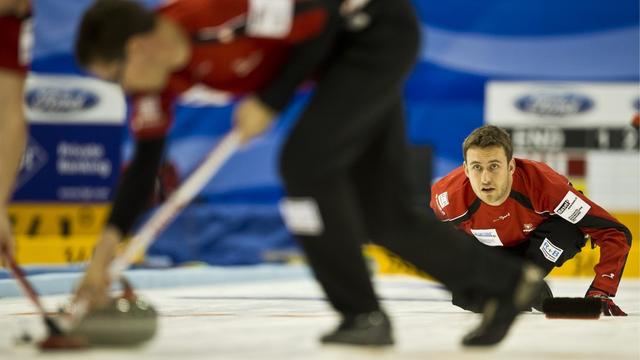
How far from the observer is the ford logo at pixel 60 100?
9227 millimetres

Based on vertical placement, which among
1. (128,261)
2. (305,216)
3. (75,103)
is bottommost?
(75,103)

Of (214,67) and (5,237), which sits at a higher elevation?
(214,67)

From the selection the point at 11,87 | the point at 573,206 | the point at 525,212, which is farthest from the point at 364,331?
the point at 525,212

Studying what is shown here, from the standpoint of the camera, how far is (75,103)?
9273 millimetres

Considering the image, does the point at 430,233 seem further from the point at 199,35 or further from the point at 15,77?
the point at 15,77

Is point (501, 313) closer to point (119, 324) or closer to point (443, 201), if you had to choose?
point (119, 324)

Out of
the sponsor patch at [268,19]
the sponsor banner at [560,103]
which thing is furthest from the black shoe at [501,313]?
the sponsor banner at [560,103]

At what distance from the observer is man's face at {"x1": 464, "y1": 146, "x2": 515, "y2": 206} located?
15.0 feet

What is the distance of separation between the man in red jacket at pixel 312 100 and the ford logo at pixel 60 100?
6.53 meters

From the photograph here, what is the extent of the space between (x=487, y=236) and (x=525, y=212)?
0.65 ft

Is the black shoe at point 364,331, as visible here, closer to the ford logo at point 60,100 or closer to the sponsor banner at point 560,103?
the sponsor banner at point 560,103

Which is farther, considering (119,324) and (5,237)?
(5,237)

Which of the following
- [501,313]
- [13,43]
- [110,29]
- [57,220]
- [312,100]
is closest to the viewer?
[110,29]

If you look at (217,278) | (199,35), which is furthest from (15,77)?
(217,278)
